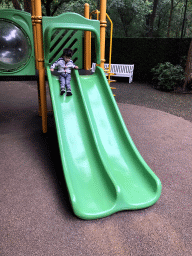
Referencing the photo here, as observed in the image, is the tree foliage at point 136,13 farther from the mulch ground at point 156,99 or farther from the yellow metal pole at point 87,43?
the yellow metal pole at point 87,43

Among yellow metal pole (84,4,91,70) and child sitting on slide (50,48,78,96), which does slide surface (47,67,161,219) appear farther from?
yellow metal pole (84,4,91,70)

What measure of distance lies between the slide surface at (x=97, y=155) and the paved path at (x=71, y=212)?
0.19m

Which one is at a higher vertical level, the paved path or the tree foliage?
the tree foliage

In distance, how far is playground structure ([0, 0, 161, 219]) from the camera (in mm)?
2775

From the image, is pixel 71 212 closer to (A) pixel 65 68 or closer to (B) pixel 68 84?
(B) pixel 68 84

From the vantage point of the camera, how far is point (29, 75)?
15.0 feet

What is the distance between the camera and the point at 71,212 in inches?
107

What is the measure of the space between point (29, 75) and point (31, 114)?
1960 millimetres

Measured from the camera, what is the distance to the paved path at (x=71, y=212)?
7.49ft

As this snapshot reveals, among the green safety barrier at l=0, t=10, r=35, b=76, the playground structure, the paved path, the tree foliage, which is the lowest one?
the paved path

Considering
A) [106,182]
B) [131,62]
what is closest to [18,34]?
[106,182]

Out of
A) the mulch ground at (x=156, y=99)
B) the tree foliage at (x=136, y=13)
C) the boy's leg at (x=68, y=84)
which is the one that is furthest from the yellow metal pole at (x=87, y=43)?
the tree foliage at (x=136, y=13)

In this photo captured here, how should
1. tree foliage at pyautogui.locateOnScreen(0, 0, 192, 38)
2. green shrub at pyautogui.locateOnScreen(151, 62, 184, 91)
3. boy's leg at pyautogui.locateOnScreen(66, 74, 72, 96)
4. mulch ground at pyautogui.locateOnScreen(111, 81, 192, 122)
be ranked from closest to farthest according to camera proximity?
boy's leg at pyautogui.locateOnScreen(66, 74, 72, 96)
mulch ground at pyautogui.locateOnScreen(111, 81, 192, 122)
green shrub at pyautogui.locateOnScreen(151, 62, 184, 91)
tree foliage at pyautogui.locateOnScreen(0, 0, 192, 38)

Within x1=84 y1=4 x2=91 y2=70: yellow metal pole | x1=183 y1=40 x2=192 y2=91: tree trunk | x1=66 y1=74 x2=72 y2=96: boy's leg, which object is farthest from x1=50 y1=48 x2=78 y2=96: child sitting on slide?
x1=183 y1=40 x2=192 y2=91: tree trunk
